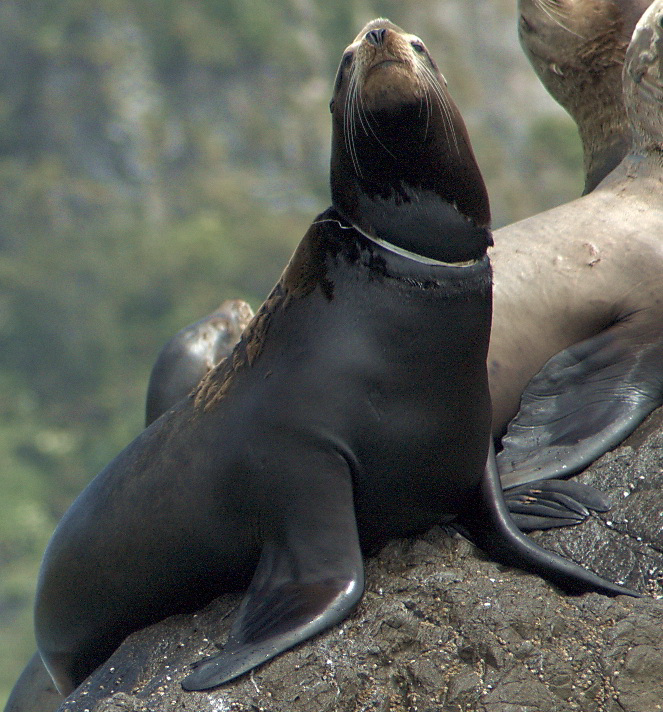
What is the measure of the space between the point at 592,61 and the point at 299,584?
3780 millimetres

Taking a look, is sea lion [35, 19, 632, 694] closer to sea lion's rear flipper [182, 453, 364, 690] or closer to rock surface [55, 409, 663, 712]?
sea lion's rear flipper [182, 453, 364, 690]

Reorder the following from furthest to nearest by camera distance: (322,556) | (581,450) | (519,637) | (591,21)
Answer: (591,21)
(581,450)
(322,556)
(519,637)

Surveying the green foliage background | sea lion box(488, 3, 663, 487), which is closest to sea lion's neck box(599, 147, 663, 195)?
sea lion box(488, 3, 663, 487)

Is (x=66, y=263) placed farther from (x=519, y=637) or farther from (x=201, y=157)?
(x=519, y=637)

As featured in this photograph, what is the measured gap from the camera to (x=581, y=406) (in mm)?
4457

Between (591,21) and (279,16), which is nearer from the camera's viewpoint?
(591,21)

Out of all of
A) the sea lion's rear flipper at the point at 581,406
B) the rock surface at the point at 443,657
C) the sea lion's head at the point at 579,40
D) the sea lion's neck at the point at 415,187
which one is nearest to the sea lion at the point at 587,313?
the sea lion's rear flipper at the point at 581,406

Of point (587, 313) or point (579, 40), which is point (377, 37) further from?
point (579, 40)

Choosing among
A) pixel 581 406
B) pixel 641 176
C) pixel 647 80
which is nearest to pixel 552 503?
pixel 581 406

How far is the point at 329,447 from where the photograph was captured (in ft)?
10.9

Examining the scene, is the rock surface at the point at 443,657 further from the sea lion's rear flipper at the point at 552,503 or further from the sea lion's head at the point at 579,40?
the sea lion's head at the point at 579,40

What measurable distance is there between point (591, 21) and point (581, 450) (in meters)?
2.78

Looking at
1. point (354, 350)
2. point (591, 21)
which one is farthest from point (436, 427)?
point (591, 21)

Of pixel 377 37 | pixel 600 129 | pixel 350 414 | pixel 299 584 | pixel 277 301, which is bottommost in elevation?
pixel 299 584
